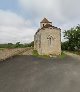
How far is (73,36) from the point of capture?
6375cm

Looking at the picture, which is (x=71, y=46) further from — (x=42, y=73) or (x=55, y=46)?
(x=42, y=73)

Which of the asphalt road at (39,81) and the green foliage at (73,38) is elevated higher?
the green foliage at (73,38)

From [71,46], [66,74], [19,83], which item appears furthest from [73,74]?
[71,46]

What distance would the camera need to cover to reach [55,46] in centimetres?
4744

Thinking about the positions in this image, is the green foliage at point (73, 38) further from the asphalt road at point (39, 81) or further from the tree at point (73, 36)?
the asphalt road at point (39, 81)

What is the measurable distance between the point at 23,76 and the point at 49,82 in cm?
422

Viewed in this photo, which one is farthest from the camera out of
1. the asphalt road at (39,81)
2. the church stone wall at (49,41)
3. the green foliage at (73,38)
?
the green foliage at (73,38)

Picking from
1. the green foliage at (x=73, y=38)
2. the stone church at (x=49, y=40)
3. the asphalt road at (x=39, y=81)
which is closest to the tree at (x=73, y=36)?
the green foliage at (x=73, y=38)

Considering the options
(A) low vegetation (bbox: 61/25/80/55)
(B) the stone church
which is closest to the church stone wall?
(B) the stone church

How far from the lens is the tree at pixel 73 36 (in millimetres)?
63062

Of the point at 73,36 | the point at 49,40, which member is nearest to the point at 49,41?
the point at 49,40

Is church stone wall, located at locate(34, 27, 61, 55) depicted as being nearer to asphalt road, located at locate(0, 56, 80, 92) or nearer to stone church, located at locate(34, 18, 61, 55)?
stone church, located at locate(34, 18, 61, 55)

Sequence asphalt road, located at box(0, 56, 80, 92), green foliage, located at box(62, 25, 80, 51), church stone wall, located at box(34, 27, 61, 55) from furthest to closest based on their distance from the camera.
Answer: green foliage, located at box(62, 25, 80, 51) < church stone wall, located at box(34, 27, 61, 55) < asphalt road, located at box(0, 56, 80, 92)

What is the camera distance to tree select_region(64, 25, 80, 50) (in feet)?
207
